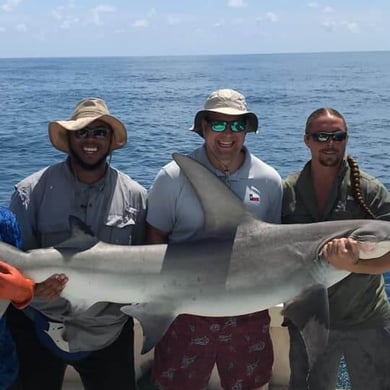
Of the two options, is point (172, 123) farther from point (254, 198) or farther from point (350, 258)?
point (350, 258)

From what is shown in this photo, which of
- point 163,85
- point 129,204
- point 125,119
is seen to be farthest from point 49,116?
point 129,204

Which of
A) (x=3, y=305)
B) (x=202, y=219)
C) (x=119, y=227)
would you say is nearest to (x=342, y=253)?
(x=202, y=219)

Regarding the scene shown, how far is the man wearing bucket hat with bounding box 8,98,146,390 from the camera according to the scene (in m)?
2.63

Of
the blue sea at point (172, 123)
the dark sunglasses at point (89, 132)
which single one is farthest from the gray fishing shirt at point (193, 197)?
the blue sea at point (172, 123)

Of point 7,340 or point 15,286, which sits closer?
point 15,286

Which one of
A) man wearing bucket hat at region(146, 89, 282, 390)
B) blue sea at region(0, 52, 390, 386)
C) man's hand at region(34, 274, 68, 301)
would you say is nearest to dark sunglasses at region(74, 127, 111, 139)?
man wearing bucket hat at region(146, 89, 282, 390)

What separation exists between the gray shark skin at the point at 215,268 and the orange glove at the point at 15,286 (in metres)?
0.09

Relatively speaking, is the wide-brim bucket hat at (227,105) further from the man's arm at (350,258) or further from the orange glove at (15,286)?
the orange glove at (15,286)

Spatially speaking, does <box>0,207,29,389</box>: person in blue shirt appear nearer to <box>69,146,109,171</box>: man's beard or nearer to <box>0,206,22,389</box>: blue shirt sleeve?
<box>0,206,22,389</box>: blue shirt sleeve

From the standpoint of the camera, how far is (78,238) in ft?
8.01

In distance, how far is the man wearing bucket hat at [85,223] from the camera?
2.63 meters

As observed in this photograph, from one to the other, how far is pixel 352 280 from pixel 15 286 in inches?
56.7

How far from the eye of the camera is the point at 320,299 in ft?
8.02

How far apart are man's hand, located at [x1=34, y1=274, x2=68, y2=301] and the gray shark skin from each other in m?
0.02
